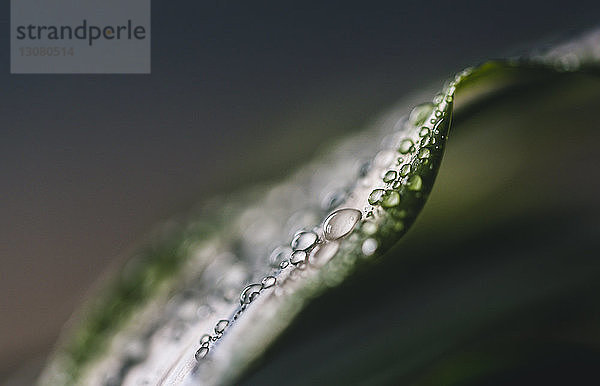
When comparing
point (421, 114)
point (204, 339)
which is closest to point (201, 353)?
point (204, 339)

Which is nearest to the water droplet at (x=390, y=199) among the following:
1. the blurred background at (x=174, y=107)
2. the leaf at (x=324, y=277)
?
the leaf at (x=324, y=277)

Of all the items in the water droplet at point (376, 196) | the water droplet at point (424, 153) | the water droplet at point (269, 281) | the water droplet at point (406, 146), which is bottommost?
the water droplet at point (269, 281)

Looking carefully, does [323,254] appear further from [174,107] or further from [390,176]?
[174,107]

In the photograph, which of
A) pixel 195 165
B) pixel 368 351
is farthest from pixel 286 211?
pixel 195 165

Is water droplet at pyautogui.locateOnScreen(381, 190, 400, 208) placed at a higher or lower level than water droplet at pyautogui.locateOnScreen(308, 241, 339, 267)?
higher

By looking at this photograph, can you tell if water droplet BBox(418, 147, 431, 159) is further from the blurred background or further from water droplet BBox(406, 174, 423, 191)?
the blurred background

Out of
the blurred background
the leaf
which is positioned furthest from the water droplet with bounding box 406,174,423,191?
the blurred background

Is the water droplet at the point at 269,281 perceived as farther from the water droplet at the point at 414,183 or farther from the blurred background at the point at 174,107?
the blurred background at the point at 174,107
